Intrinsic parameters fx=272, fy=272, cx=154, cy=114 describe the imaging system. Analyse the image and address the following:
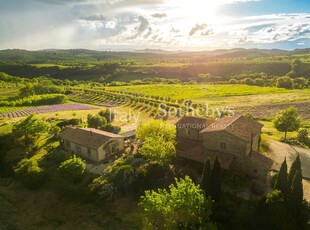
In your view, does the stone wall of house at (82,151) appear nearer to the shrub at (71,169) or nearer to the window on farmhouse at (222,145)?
the shrub at (71,169)

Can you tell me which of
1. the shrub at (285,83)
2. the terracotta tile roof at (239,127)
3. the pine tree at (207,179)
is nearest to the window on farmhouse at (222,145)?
the terracotta tile roof at (239,127)

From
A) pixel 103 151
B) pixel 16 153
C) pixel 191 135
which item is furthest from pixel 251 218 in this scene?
pixel 16 153

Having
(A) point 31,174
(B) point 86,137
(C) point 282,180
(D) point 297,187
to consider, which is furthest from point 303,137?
(A) point 31,174

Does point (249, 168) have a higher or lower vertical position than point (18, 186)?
higher

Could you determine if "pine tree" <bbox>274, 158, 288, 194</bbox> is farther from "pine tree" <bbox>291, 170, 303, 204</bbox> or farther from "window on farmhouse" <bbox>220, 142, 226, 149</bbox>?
"window on farmhouse" <bbox>220, 142, 226, 149</bbox>

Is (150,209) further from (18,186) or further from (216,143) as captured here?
(18,186)
